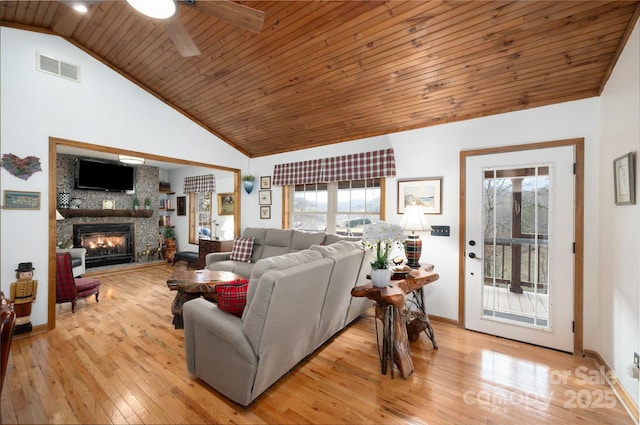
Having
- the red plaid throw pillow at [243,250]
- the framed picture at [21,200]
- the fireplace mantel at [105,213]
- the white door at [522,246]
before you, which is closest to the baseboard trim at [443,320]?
the white door at [522,246]

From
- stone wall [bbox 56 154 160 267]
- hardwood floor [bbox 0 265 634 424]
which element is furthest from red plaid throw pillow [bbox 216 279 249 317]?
stone wall [bbox 56 154 160 267]

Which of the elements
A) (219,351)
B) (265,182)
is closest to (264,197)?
(265,182)

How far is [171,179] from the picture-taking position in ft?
25.1

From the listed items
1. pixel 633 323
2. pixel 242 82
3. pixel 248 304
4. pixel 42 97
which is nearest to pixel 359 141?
pixel 242 82

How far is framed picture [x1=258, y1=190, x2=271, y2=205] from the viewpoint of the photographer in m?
5.21

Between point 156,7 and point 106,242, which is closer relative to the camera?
point 156,7

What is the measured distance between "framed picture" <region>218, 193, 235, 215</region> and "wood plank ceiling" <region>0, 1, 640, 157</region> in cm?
250

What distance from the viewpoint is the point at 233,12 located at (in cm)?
186

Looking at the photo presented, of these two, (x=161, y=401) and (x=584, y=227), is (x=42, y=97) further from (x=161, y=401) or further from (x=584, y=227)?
(x=584, y=227)

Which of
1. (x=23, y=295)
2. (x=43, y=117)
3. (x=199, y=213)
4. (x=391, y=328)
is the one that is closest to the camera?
(x=391, y=328)

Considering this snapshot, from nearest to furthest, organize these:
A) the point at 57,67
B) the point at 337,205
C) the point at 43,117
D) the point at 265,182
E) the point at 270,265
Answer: the point at 270,265
the point at 43,117
the point at 57,67
the point at 337,205
the point at 265,182

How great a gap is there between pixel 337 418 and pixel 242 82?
3.69m

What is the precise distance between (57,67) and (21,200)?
5.40 ft

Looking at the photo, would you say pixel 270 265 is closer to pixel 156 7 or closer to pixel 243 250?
pixel 156 7
